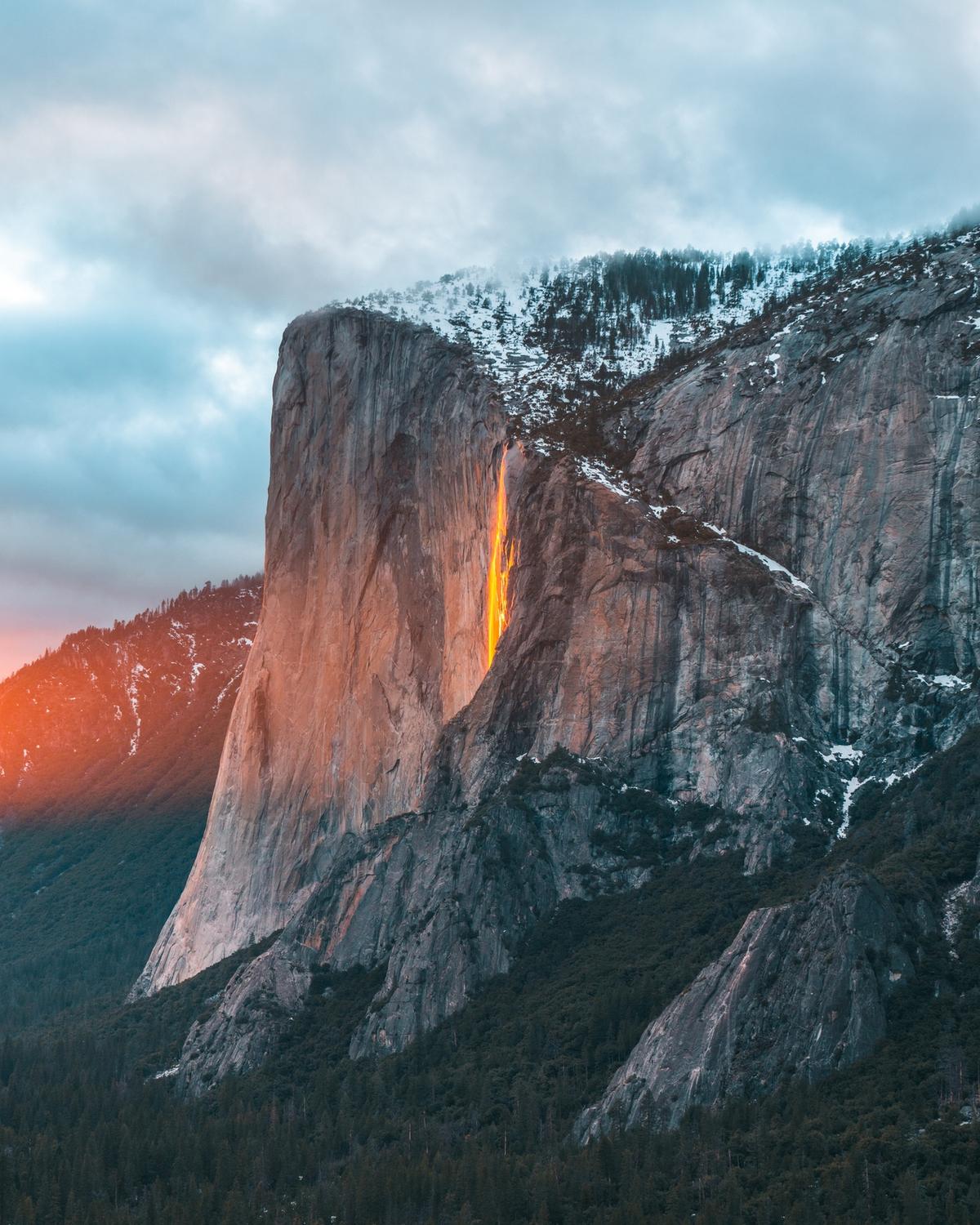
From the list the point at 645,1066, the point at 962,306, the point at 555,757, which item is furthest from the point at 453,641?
the point at 645,1066

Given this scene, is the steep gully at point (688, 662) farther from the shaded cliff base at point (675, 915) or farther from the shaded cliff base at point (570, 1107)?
the shaded cliff base at point (570, 1107)

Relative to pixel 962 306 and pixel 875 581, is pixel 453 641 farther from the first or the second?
pixel 962 306

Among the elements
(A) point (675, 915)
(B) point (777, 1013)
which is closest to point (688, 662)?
(A) point (675, 915)

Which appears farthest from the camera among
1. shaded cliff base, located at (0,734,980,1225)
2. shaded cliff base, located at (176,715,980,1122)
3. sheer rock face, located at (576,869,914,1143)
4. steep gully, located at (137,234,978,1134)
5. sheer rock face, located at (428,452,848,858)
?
sheer rock face, located at (428,452,848,858)

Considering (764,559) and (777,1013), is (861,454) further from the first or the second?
(777,1013)

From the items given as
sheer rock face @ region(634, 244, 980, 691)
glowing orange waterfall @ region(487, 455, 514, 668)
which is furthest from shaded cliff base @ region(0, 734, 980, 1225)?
glowing orange waterfall @ region(487, 455, 514, 668)

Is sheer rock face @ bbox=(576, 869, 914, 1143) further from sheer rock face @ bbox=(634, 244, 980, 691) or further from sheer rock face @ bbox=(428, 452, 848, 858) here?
sheer rock face @ bbox=(634, 244, 980, 691)
